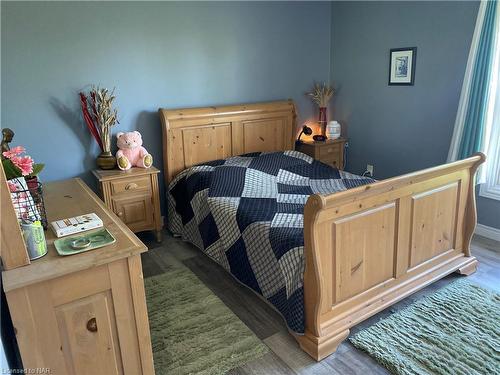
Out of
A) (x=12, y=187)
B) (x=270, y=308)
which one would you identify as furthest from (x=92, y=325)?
(x=270, y=308)

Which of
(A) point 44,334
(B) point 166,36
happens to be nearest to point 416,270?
(A) point 44,334

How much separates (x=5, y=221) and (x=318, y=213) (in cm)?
123

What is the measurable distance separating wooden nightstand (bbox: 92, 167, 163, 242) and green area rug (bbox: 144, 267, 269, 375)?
0.68m

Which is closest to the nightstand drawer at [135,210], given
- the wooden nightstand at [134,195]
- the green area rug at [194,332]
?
the wooden nightstand at [134,195]

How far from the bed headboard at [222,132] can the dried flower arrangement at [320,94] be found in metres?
0.38

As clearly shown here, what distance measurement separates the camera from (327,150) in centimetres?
413

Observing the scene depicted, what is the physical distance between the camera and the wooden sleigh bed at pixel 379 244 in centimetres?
190

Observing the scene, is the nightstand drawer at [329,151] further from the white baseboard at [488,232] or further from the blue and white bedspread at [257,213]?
the white baseboard at [488,232]

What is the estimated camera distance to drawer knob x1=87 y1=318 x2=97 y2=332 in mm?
1438

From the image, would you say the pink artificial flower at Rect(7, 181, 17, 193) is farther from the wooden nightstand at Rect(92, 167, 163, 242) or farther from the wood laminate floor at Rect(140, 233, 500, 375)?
the wooden nightstand at Rect(92, 167, 163, 242)

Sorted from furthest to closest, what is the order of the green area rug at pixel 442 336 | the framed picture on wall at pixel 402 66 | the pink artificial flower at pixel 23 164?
the framed picture on wall at pixel 402 66, the green area rug at pixel 442 336, the pink artificial flower at pixel 23 164

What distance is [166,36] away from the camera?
3324 mm

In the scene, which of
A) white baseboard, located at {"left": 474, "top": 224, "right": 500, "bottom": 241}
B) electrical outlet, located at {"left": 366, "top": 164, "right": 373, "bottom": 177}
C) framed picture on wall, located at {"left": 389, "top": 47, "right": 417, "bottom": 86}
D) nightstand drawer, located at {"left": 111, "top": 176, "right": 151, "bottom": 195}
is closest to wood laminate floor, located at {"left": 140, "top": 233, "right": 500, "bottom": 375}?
white baseboard, located at {"left": 474, "top": 224, "right": 500, "bottom": 241}

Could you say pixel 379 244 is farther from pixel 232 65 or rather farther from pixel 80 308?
pixel 232 65
